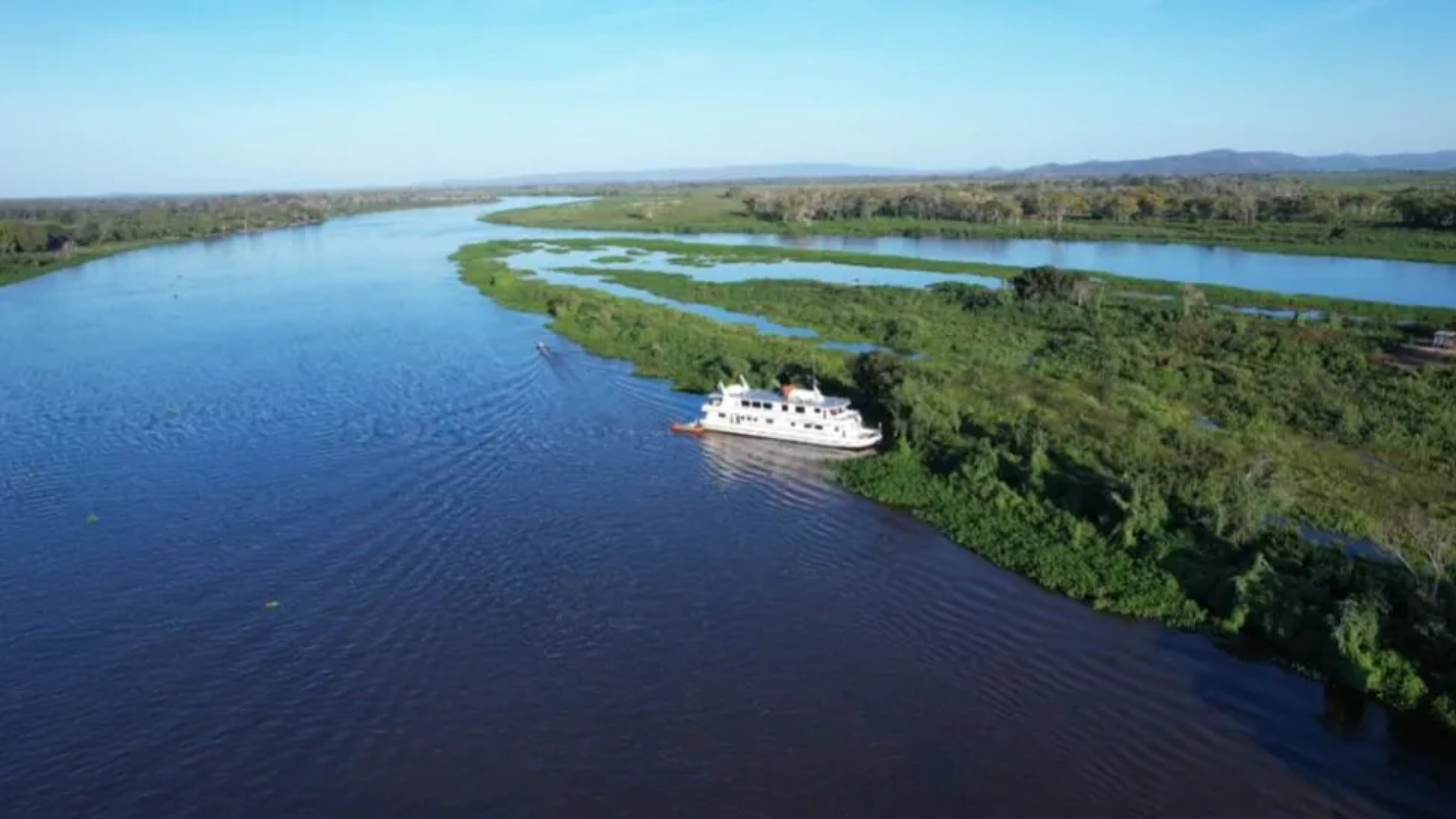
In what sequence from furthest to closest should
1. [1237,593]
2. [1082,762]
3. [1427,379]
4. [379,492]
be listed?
[1427,379] < [379,492] < [1237,593] < [1082,762]

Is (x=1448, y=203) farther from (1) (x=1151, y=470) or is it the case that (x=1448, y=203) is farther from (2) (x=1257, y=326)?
(1) (x=1151, y=470)

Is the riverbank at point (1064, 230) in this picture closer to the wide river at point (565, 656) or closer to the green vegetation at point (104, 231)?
the green vegetation at point (104, 231)

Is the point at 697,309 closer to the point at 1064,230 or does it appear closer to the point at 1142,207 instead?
the point at 1064,230

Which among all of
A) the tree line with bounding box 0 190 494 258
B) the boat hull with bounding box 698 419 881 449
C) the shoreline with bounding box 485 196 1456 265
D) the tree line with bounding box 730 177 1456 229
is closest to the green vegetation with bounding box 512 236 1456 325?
the shoreline with bounding box 485 196 1456 265

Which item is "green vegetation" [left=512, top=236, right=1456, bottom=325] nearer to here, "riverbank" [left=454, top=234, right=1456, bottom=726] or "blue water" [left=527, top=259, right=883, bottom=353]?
"riverbank" [left=454, top=234, right=1456, bottom=726]

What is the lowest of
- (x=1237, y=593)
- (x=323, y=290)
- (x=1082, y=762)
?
(x=1082, y=762)

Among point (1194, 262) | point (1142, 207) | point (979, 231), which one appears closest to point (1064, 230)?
point (979, 231)

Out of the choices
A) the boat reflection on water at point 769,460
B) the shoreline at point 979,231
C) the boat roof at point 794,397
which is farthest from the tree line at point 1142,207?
the boat reflection on water at point 769,460

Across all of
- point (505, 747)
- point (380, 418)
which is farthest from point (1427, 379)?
point (380, 418)
